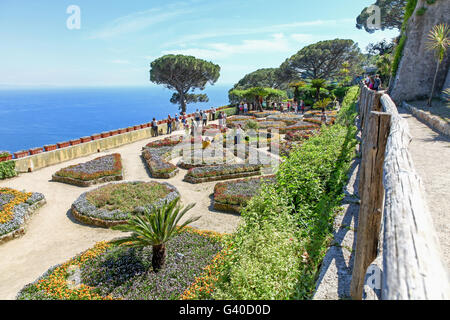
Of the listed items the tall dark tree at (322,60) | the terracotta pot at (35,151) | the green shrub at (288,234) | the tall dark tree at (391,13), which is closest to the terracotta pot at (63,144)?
the terracotta pot at (35,151)

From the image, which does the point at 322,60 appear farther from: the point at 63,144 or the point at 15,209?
the point at 15,209

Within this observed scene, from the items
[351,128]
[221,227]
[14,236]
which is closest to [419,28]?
[351,128]

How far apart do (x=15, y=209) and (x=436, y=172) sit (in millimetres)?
13393

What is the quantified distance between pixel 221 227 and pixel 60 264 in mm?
4898

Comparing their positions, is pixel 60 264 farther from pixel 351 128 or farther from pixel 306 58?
pixel 306 58

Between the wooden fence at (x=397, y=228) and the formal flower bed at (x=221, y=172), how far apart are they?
10630 millimetres

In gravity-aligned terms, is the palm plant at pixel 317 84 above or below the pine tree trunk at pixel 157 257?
above

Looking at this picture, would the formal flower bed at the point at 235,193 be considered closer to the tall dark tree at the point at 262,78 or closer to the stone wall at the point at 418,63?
the stone wall at the point at 418,63

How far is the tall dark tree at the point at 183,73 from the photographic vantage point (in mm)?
42500

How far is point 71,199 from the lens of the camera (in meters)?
12.5

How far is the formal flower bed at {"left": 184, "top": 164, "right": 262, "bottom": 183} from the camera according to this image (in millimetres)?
14312

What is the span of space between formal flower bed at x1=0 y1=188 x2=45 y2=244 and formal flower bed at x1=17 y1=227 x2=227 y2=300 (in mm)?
3233

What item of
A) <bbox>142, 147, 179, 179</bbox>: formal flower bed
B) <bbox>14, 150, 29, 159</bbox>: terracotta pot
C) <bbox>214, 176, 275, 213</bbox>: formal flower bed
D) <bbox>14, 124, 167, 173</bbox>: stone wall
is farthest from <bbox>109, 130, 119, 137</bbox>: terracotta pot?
<bbox>214, 176, 275, 213</bbox>: formal flower bed

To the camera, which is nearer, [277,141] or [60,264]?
[60,264]
